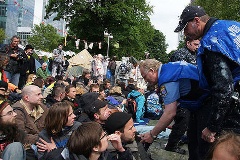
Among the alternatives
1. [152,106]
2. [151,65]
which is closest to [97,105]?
[151,65]

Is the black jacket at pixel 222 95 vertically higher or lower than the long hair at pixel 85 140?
higher

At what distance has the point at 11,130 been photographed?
139 inches

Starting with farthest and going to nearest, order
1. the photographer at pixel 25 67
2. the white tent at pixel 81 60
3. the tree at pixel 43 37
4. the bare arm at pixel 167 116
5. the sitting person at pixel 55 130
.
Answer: the tree at pixel 43 37
the white tent at pixel 81 60
the photographer at pixel 25 67
the sitting person at pixel 55 130
the bare arm at pixel 167 116

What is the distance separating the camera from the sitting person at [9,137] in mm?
3205

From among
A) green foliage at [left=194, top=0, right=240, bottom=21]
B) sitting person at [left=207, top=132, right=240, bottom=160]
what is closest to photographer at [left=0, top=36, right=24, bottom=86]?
sitting person at [left=207, top=132, right=240, bottom=160]

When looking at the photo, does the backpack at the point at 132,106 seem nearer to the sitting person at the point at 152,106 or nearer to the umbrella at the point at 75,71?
the sitting person at the point at 152,106

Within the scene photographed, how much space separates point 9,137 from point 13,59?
5.59 metres

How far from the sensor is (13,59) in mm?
8719

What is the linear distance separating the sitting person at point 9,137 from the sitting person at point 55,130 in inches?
10.2

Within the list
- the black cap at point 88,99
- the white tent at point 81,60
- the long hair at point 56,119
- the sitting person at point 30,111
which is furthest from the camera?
the white tent at point 81,60

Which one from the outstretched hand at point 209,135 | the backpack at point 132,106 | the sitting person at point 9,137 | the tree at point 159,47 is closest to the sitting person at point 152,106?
the backpack at point 132,106

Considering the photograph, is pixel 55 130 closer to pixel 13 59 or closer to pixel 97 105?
pixel 97 105


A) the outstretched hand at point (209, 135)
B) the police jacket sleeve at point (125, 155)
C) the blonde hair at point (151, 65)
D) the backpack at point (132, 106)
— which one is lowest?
the backpack at point (132, 106)

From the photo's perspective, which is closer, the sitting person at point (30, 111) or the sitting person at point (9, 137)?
the sitting person at point (9, 137)
